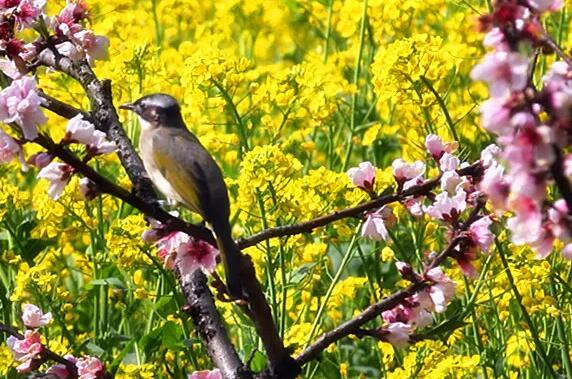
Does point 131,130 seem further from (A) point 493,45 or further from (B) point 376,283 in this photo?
(A) point 493,45

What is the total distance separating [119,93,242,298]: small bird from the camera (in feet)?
7.23

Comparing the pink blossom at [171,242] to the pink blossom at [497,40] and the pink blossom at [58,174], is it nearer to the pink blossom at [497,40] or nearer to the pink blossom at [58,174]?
the pink blossom at [58,174]

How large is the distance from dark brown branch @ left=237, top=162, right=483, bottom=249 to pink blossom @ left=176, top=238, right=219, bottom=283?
0.06m

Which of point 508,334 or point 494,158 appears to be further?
point 508,334

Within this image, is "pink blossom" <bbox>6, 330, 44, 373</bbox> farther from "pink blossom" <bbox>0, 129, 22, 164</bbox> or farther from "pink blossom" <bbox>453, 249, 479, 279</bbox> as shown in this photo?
"pink blossom" <bbox>453, 249, 479, 279</bbox>

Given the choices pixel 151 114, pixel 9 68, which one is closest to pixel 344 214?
pixel 9 68

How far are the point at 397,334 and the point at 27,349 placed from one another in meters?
0.69

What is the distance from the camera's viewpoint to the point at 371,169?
2.52 metres

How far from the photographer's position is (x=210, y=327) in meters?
2.46

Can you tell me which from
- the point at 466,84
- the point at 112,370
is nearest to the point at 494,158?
the point at 112,370

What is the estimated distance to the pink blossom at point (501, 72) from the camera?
152cm

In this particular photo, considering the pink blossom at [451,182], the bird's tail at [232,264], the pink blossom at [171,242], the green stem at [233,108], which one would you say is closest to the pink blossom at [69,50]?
the pink blossom at [171,242]

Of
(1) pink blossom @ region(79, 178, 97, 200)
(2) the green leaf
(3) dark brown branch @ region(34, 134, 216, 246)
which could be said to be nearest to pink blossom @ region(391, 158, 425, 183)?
(3) dark brown branch @ region(34, 134, 216, 246)

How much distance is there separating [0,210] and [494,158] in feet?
6.24
